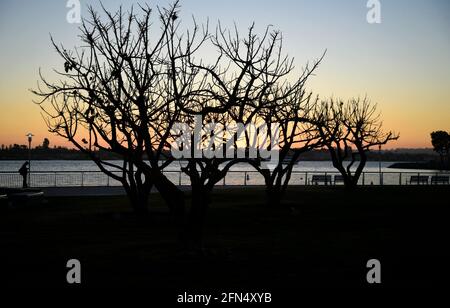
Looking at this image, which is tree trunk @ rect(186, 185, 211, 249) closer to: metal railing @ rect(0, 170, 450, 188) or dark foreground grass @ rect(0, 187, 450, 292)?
dark foreground grass @ rect(0, 187, 450, 292)

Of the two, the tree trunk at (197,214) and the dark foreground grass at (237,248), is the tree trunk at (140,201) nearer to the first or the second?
the dark foreground grass at (237,248)

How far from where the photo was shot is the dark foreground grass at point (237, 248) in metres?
9.05

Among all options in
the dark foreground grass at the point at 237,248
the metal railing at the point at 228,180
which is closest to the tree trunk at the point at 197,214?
the dark foreground grass at the point at 237,248

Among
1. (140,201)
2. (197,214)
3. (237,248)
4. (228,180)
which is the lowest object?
(237,248)

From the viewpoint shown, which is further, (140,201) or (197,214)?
(140,201)

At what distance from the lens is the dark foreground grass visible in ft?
29.7

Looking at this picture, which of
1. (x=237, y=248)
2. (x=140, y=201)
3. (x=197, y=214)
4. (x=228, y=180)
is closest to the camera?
(x=197, y=214)

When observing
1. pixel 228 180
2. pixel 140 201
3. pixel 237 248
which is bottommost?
pixel 237 248

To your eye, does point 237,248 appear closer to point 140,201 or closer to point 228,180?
Answer: point 140,201

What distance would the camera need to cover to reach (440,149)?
422ft

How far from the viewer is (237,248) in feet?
40.4

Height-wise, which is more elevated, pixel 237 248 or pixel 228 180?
pixel 228 180

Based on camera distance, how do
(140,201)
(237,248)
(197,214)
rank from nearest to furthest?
(197,214) → (237,248) → (140,201)

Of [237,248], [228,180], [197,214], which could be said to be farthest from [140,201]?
[228,180]
